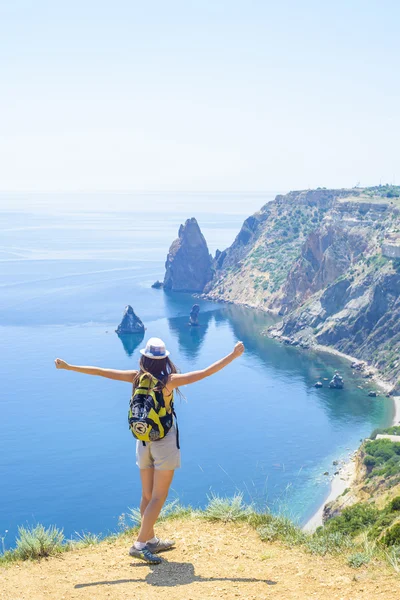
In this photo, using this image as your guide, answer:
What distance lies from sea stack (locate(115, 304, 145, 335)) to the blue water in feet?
8.35

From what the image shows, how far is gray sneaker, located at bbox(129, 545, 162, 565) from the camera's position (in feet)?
30.4

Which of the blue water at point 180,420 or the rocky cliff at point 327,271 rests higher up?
the rocky cliff at point 327,271

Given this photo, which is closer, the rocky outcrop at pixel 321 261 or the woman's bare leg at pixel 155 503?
the woman's bare leg at pixel 155 503

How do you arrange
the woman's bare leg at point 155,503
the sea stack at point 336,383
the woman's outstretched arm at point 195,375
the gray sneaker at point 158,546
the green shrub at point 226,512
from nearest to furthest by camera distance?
the woman's outstretched arm at point 195,375, the woman's bare leg at point 155,503, the gray sneaker at point 158,546, the green shrub at point 226,512, the sea stack at point 336,383

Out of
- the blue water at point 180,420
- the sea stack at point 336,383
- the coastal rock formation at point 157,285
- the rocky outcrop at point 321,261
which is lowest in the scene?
the blue water at point 180,420

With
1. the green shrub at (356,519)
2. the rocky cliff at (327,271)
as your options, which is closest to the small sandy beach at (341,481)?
the green shrub at (356,519)

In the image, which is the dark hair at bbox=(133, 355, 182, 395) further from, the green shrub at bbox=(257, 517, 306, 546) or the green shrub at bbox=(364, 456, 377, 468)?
the green shrub at bbox=(364, 456, 377, 468)

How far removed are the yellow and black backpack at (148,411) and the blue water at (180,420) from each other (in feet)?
64.4

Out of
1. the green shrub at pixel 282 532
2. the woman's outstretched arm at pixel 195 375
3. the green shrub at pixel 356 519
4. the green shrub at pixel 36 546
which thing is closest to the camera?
the woman's outstretched arm at pixel 195 375

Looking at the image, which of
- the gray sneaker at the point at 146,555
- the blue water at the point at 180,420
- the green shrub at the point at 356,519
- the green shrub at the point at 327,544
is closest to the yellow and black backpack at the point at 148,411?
the gray sneaker at the point at 146,555

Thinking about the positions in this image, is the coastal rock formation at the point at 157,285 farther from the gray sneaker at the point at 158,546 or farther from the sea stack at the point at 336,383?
the gray sneaker at the point at 158,546

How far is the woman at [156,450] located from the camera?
9.37 meters

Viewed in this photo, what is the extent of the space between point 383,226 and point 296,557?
120106 mm

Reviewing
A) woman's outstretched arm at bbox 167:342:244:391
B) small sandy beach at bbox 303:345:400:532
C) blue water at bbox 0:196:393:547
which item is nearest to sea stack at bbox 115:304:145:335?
blue water at bbox 0:196:393:547
